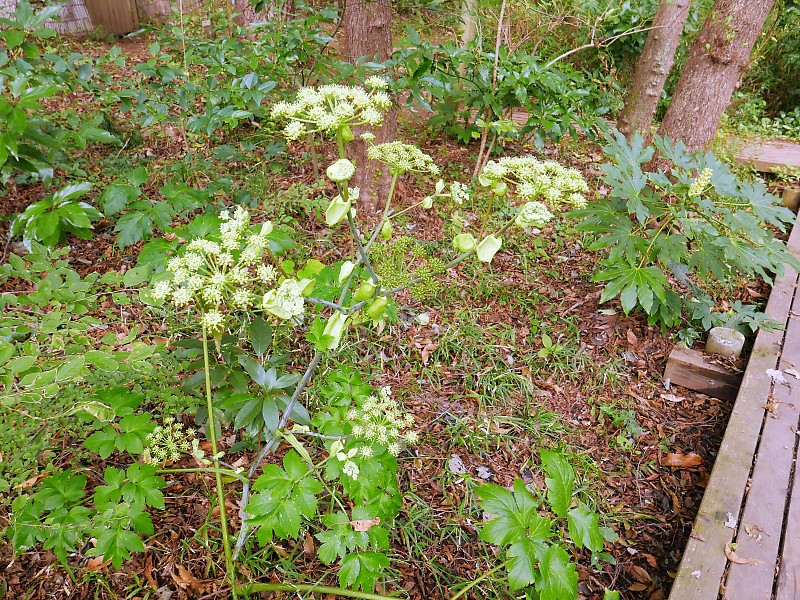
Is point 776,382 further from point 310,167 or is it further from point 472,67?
point 310,167

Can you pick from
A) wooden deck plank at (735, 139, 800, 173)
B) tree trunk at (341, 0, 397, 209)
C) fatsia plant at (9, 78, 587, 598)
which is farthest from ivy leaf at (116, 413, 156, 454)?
wooden deck plank at (735, 139, 800, 173)

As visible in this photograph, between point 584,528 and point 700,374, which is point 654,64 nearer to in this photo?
point 700,374

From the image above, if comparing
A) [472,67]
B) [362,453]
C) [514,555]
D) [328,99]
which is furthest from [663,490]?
[472,67]

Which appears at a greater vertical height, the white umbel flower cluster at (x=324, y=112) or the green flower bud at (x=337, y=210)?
the white umbel flower cluster at (x=324, y=112)

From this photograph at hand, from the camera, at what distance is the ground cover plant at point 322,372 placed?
1.39 metres

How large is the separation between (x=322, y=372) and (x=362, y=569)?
4.15ft

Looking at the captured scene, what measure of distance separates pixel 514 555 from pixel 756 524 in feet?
4.40

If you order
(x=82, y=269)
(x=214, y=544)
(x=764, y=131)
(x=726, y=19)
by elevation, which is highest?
(x=726, y=19)

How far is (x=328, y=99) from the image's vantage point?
1286 mm

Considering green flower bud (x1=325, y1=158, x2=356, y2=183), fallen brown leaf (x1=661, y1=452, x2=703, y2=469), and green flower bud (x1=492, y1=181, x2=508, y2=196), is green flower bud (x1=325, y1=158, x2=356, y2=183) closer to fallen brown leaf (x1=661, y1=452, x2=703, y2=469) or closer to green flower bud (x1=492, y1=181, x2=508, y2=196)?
green flower bud (x1=492, y1=181, x2=508, y2=196)

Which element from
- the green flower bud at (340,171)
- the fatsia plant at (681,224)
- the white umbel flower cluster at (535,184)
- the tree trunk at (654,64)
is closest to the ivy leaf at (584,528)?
the white umbel flower cluster at (535,184)

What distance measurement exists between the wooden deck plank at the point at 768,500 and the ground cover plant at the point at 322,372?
0.32 meters

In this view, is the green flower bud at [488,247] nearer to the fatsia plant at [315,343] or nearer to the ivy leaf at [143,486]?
the fatsia plant at [315,343]

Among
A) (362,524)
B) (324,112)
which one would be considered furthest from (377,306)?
(362,524)
